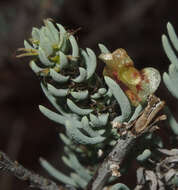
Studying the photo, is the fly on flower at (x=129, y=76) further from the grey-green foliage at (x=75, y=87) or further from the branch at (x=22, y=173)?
the branch at (x=22, y=173)

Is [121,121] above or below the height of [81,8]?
below

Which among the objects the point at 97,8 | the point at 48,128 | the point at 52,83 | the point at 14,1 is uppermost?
the point at 14,1

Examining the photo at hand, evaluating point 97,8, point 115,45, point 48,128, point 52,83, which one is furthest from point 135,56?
point 52,83

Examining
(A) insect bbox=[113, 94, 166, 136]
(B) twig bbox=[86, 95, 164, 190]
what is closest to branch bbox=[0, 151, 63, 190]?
(B) twig bbox=[86, 95, 164, 190]

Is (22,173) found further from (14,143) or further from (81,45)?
(81,45)

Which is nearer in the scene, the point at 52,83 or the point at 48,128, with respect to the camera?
the point at 52,83

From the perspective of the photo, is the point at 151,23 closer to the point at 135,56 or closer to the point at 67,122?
the point at 135,56

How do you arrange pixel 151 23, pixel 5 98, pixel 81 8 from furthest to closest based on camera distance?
1. pixel 81 8
2. pixel 151 23
3. pixel 5 98
